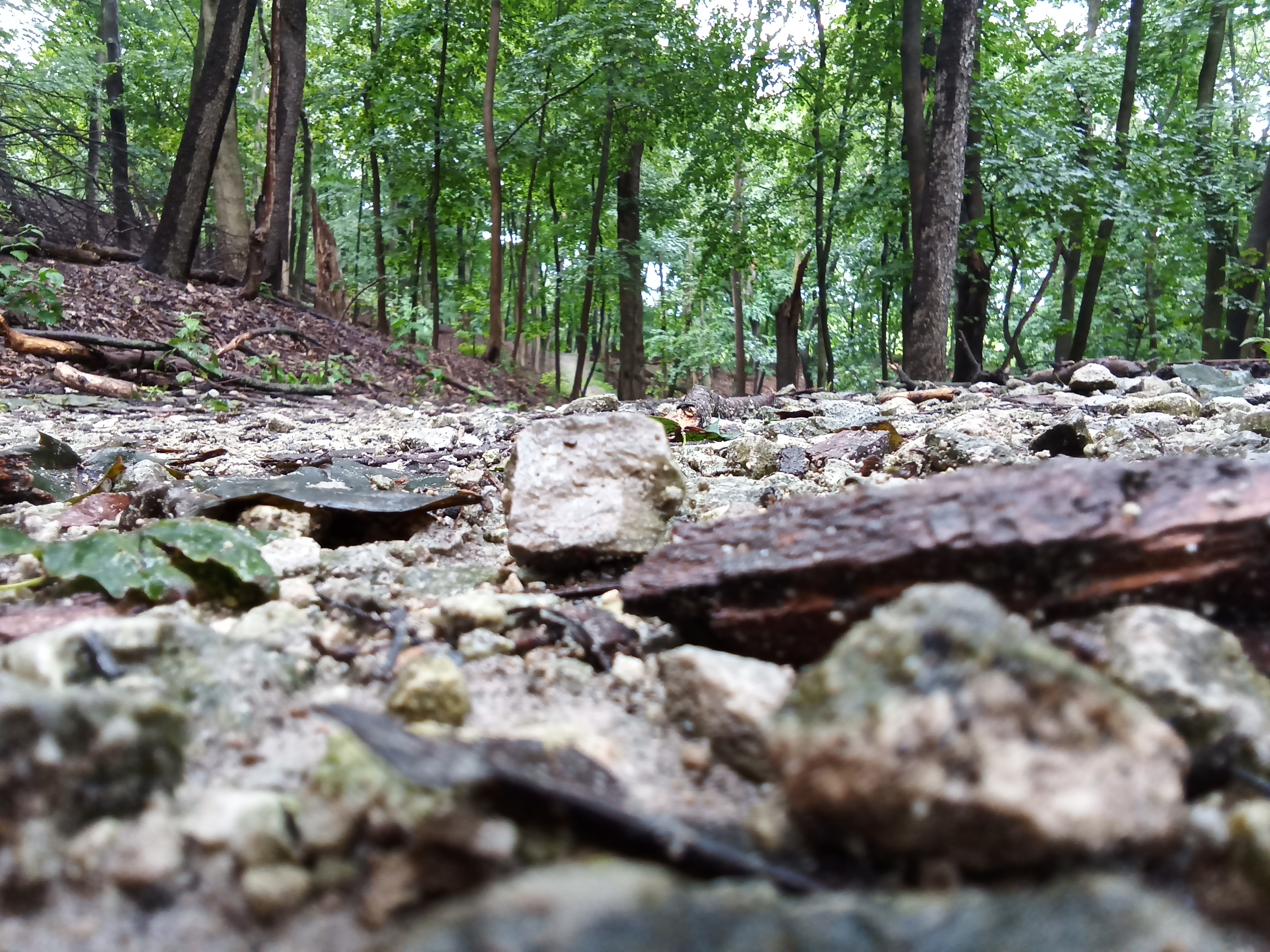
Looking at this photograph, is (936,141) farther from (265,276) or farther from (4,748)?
(265,276)

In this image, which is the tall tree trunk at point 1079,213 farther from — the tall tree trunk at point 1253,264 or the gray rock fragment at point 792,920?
the gray rock fragment at point 792,920

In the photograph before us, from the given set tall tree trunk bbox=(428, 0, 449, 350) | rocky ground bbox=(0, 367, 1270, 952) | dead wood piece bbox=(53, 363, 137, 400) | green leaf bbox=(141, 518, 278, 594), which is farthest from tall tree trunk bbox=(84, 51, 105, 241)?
rocky ground bbox=(0, 367, 1270, 952)

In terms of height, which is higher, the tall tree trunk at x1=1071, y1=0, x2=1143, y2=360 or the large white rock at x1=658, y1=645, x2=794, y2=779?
the tall tree trunk at x1=1071, y1=0, x2=1143, y2=360

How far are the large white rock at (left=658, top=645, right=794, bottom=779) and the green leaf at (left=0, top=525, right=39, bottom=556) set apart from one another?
1.02 metres

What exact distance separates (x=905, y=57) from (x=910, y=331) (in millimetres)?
3165

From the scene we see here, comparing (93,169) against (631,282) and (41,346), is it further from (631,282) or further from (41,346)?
(631,282)

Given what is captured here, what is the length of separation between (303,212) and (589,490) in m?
18.0

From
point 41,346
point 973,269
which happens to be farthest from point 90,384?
point 973,269

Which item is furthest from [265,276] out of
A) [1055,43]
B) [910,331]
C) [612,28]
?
[1055,43]

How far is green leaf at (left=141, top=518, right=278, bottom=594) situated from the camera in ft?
4.03

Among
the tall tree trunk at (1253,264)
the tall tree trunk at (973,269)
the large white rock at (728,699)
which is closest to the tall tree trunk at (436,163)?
the tall tree trunk at (973,269)

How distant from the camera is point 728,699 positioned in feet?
2.64

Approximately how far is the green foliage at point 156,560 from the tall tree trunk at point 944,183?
6.57 meters

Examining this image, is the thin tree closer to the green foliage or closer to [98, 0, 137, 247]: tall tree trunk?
[98, 0, 137, 247]: tall tree trunk
